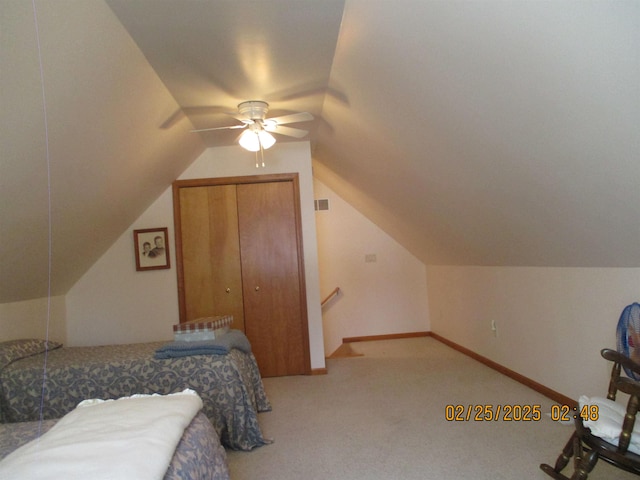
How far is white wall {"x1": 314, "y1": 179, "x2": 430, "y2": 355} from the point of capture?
5.95m

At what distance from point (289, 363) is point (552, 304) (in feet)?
7.83

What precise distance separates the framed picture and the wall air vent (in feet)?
7.25

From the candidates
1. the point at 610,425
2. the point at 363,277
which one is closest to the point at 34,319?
the point at 363,277

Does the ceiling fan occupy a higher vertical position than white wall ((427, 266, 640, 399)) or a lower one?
higher

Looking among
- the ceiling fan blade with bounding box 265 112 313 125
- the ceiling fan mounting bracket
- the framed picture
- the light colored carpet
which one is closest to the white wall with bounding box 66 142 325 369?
the framed picture

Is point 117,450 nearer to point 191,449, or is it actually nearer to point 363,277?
point 191,449

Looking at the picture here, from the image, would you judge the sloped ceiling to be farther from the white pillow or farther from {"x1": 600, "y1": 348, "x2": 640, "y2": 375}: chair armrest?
the white pillow

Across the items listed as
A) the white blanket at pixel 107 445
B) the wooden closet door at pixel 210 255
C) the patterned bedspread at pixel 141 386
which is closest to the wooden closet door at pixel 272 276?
the wooden closet door at pixel 210 255

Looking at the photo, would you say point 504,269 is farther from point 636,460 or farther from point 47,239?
Answer: point 47,239

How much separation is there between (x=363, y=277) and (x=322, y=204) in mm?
1117

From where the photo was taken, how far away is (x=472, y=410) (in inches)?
121

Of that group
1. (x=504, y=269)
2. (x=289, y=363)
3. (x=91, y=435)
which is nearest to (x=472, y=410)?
(x=504, y=269)

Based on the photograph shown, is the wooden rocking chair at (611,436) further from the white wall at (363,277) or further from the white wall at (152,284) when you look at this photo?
the white wall at (363,277)

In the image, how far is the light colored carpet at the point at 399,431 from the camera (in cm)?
234
